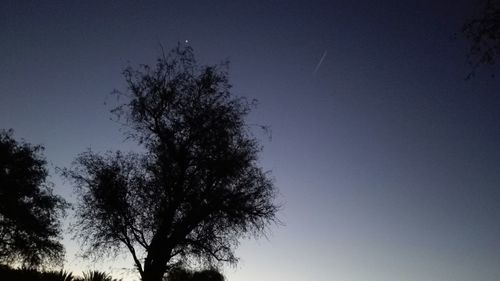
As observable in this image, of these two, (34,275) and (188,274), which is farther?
(188,274)

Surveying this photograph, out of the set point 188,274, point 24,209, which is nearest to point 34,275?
point 188,274

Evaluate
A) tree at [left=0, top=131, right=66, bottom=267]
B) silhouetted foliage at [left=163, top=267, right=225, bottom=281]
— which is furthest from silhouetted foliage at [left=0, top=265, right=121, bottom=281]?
tree at [left=0, top=131, right=66, bottom=267]

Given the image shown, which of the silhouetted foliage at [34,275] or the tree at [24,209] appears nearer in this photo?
the silhouetted foliage at [34,275]

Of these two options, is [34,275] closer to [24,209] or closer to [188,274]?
[188,274]

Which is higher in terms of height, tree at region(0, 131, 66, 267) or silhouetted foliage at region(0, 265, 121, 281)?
tree at region(0, 131, 66, 267)

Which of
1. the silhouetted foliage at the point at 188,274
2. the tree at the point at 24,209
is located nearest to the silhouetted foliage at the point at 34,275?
the silhouetted foliage at the point at 188,274

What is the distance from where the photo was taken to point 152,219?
79.6 ft

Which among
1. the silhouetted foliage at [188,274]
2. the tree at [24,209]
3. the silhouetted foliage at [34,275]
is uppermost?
the tree at [24,209]

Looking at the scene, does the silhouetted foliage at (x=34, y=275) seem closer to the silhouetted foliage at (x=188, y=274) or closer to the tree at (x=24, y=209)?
the silhouetted foliage at (x=188, y=274)

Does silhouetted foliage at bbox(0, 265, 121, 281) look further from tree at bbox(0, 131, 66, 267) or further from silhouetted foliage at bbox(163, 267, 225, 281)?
tree at bbox(0, 131, 66, 267)

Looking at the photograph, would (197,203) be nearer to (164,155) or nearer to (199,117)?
(164,155)

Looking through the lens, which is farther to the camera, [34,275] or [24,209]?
[24,209]

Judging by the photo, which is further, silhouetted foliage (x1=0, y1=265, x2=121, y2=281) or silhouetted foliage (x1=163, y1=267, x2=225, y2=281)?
silhouetted foliage (x1=163, y1=267, x2=225, y2=281)

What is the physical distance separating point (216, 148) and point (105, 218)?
335 inches
